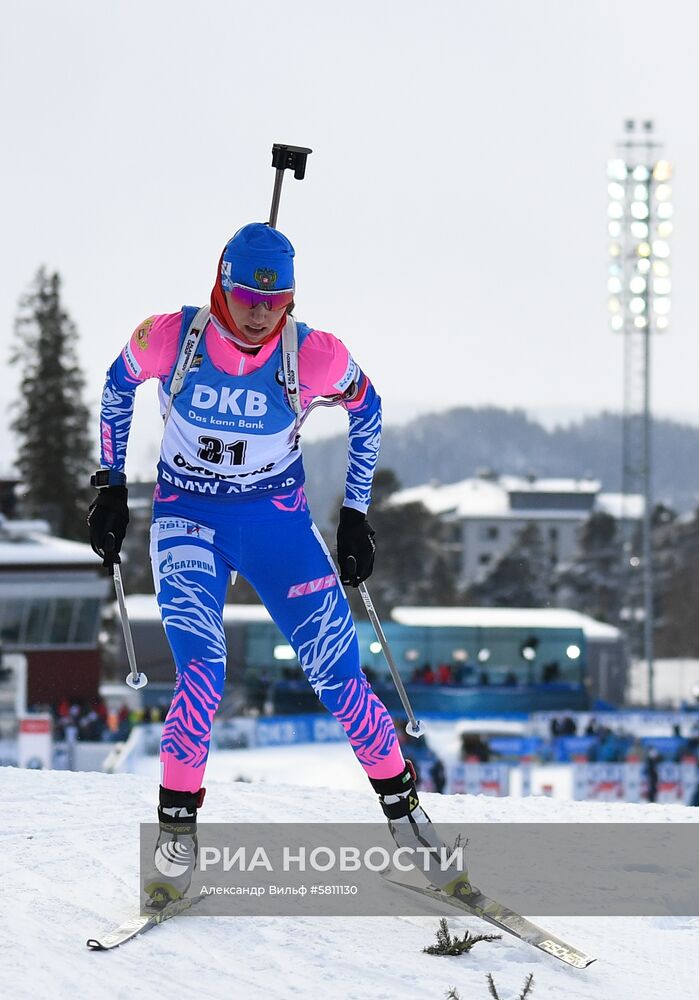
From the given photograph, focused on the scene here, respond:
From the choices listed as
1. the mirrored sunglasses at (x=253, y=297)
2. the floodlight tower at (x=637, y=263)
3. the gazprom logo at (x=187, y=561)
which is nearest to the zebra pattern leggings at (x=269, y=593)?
the gazprom logo at (x=187, y=561)

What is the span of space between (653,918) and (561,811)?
1.78 meters

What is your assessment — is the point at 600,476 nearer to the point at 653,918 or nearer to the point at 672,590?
the point at 672,590

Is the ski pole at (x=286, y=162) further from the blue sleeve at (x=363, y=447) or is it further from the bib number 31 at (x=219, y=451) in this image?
the bib number 31 at (x=219, y=451)

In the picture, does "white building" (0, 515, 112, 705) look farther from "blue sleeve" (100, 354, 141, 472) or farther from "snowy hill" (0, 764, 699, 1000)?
"blue sleeve" (100, 354, 141, 472)

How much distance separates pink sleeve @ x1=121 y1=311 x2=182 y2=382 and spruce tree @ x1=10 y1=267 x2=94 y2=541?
1722 inches

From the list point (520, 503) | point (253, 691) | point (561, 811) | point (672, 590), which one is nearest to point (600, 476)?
point (520, 503)

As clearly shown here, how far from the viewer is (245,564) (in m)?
4.19

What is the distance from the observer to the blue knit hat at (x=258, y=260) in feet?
13.3

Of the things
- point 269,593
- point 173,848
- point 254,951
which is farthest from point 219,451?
point 254,951

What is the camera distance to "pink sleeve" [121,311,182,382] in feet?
13.6

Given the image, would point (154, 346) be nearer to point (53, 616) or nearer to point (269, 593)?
point (269, 593)

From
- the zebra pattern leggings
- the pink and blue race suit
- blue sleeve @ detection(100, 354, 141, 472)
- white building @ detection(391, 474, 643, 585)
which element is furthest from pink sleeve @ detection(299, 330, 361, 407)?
white building @ detection(391, 474, 643, 585)

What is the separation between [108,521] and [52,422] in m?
46.9

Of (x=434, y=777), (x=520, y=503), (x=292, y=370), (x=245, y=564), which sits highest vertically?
(x=520, y=503)
